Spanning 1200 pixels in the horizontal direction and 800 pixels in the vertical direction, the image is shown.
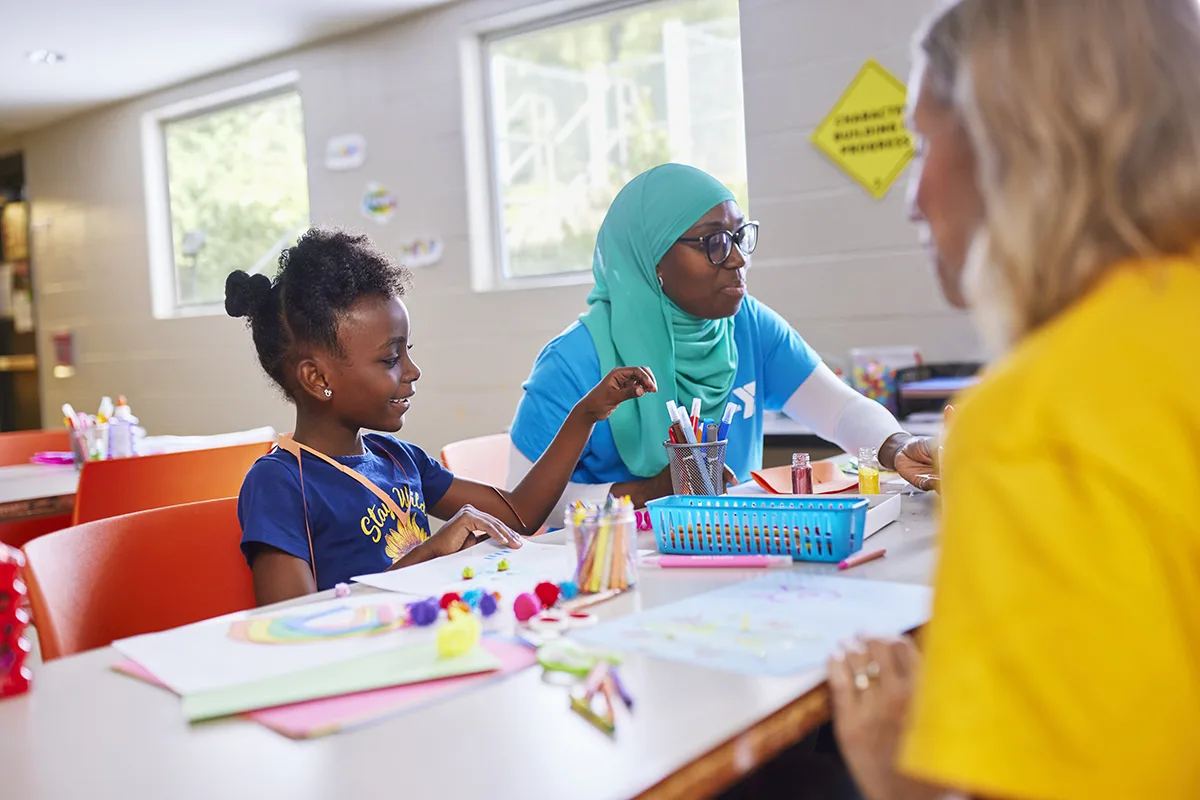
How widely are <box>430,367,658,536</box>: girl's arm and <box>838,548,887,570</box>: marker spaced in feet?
1.89

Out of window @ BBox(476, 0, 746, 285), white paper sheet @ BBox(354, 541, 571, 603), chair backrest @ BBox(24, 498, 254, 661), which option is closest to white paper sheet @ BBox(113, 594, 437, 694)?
white paper sheet @ BBox(354, 541, 571, 603)

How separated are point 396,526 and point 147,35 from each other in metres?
3.72

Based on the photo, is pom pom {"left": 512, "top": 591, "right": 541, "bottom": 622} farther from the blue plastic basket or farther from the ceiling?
the ceiling

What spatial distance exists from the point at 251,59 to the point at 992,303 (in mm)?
4888

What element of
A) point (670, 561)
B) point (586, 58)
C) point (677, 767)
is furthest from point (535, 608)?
point (586, 58)

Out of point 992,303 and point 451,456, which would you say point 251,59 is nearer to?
point 451,456

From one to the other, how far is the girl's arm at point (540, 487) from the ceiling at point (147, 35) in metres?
2.92

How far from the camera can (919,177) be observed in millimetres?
673

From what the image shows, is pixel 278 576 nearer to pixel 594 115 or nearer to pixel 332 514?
pixel 332 514

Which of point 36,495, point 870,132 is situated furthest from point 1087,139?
point 870,132

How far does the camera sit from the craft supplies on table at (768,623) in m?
0.87

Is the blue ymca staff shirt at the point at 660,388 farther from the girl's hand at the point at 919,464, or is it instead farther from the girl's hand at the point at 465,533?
the girl's hand at the point at 465,533

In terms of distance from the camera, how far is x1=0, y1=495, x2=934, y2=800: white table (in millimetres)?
668

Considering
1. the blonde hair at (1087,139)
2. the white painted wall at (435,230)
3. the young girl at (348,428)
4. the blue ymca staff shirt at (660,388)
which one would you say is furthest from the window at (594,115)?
the blonde hair at (1087,139)
